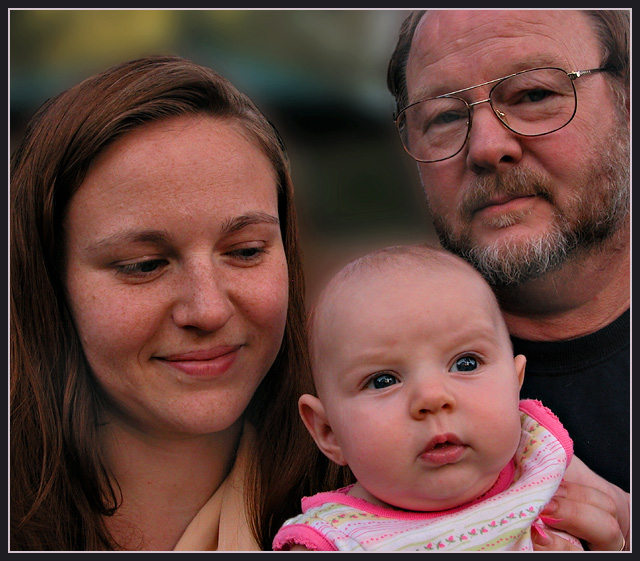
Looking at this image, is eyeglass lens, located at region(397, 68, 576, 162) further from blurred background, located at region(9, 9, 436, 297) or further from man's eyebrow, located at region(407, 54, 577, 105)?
blurred background, located at region(9, 9, 436, 297)

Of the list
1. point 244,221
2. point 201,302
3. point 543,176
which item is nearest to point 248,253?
point 244,221

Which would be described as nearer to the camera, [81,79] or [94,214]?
[94,214]

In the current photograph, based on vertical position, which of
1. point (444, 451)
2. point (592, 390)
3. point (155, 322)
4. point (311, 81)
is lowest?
point (592, 390)

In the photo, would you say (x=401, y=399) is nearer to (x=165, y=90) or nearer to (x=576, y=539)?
(x=576, y=539)

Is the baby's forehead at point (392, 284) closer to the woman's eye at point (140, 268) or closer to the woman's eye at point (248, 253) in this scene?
the woman's eye at point (248, 253)

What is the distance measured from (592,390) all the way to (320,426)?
906mm

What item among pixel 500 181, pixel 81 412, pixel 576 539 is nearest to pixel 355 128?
pixel 500 181

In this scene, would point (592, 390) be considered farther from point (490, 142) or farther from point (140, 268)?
point (140, 268)

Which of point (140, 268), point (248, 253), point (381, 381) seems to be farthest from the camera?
point (248, 253)

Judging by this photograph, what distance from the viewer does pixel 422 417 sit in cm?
174

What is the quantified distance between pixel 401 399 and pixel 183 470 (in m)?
0.88

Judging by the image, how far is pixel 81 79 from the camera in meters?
2.21

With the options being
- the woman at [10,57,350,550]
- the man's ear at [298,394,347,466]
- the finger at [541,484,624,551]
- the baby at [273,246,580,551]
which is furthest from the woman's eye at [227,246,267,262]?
the finger at [541,484,624,551]

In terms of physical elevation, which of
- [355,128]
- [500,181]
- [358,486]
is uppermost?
[355,128]
